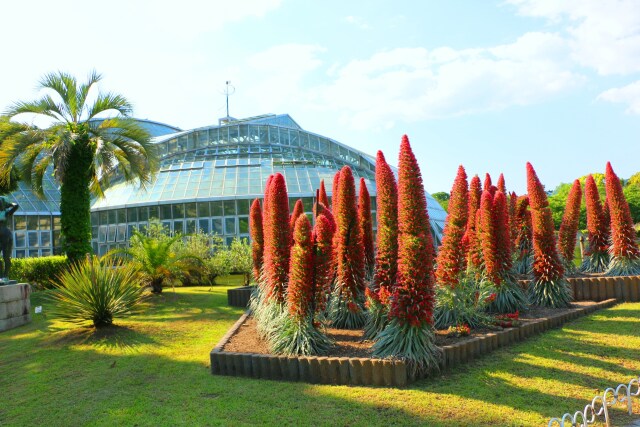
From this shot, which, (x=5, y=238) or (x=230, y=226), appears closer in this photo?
(x=5, y=238)

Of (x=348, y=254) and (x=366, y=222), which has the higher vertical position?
(x=366, y=222)

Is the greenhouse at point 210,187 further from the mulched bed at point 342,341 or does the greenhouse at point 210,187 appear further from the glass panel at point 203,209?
the mulched bed at point 342,341

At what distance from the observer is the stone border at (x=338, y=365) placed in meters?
5.68

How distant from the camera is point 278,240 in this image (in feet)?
23.8

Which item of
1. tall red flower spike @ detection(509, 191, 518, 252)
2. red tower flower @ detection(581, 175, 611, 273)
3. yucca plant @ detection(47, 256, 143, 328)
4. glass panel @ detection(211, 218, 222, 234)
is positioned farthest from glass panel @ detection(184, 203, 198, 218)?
red tower flower @ detection(581, 175, 611, 273)

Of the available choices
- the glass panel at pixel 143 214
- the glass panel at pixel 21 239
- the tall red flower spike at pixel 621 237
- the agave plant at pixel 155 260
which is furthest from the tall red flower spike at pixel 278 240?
the glass panel at pixel 21 239

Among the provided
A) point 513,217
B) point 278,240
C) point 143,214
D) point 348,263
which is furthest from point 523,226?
point 143,214

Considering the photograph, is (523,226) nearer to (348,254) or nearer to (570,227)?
(570,227)

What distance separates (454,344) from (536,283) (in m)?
4.21

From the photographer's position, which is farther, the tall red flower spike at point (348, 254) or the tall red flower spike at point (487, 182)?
the tall red flower spike at point (487, 182)

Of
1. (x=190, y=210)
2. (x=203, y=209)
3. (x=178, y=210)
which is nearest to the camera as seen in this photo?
(x=203, y=209)

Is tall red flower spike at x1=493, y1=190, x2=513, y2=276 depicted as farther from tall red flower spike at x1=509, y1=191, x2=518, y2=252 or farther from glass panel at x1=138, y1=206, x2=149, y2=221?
glass panel at x1=138, y1=206, x2=149, y2=221

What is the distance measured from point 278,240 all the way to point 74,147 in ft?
30.7

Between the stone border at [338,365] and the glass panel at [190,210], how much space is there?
15.2 m
